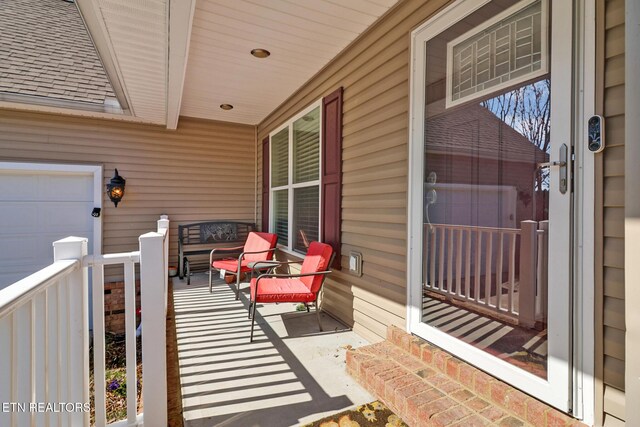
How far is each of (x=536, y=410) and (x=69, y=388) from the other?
2092 mm

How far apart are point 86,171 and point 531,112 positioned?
5.80m

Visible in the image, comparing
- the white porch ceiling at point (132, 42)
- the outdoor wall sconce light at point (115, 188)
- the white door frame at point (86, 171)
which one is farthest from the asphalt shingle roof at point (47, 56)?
the white porch ceiling at point (132, 42)

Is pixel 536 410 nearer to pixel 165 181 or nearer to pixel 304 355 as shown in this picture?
pixel 304 355

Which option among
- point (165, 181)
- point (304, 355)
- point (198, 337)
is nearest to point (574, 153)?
point (304, 355)

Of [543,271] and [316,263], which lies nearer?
[543,271]

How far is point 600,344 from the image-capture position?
131 centimetres

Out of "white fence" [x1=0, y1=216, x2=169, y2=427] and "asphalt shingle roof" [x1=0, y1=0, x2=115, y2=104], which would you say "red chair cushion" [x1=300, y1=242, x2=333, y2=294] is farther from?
"asphalt shingle roof" [x1=0, y1=0, x2=115, y2=104]

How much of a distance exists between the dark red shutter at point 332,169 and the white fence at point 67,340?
6.19 ft

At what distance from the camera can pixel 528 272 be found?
1.62 m

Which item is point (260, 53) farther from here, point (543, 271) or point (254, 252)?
point (543, 271)

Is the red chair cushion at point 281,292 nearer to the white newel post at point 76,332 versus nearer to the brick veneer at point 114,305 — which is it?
the white newel post at point 76,332

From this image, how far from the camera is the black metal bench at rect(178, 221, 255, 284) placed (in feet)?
18.0

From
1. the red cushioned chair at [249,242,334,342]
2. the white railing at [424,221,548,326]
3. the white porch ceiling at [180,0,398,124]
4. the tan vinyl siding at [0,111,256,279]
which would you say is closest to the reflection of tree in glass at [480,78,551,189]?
the white railing at [424,221,548,326]

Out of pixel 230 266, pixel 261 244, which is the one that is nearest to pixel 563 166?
pixel 230 266
